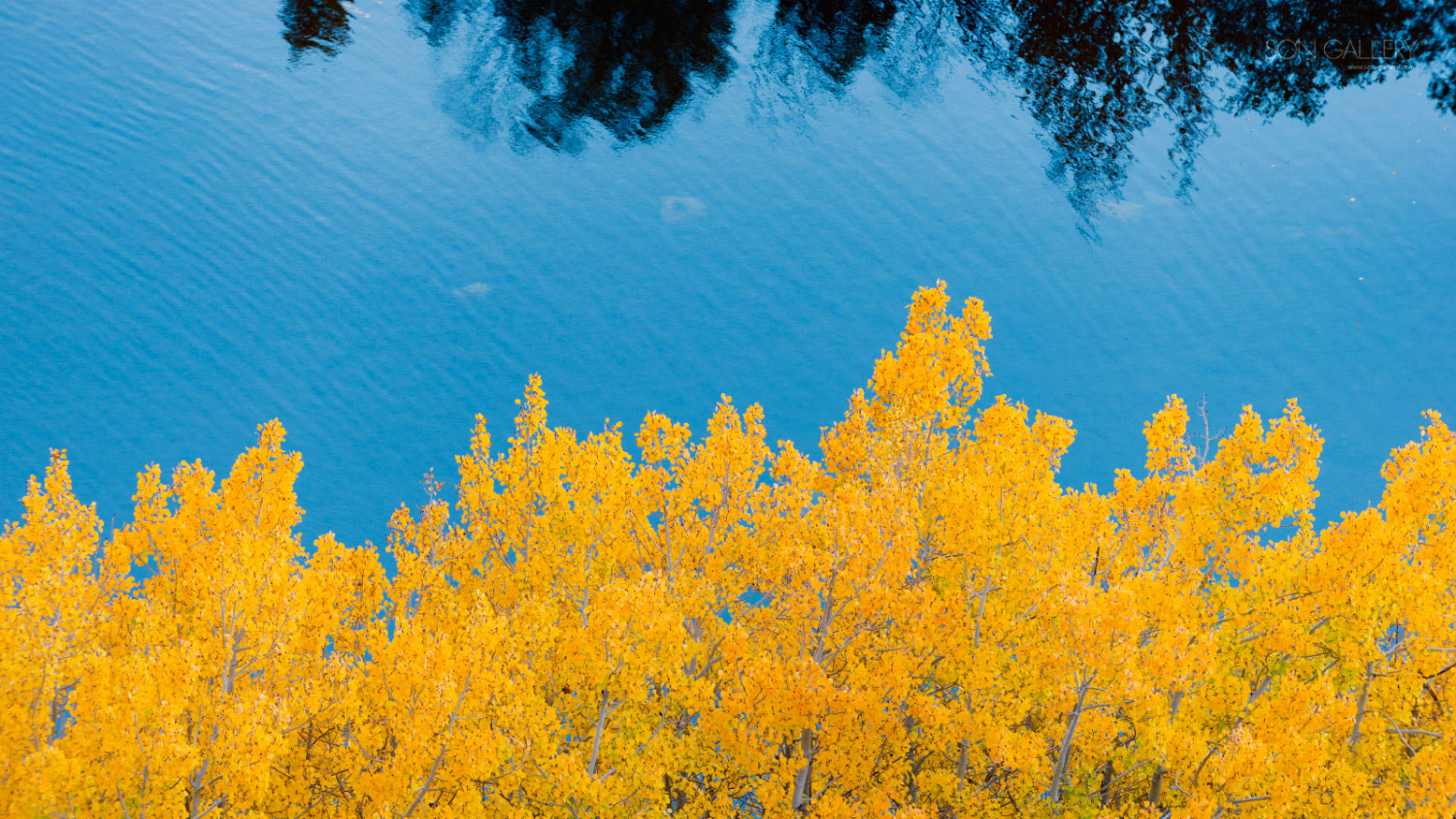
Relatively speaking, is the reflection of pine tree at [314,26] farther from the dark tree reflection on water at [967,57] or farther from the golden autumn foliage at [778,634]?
the golden autumn foliage at [778,634]

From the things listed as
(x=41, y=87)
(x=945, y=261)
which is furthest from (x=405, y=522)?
(x=41, y=87)

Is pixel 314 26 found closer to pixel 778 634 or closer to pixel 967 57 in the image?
pixel 967 57

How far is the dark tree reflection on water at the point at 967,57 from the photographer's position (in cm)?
5334

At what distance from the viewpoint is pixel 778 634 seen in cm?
2033

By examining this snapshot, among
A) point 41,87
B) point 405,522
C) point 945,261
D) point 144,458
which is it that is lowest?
point 144,458

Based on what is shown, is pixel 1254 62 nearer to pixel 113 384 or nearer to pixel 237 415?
pixel 237 415

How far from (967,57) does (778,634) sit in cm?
4350

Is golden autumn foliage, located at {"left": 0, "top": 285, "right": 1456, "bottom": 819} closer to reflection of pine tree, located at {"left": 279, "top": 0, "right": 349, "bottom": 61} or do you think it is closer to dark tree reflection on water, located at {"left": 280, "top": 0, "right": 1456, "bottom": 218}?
dark tree reflection on water, located at {"left": 280, "top": 0, "right": 1456, "bottom": 218}

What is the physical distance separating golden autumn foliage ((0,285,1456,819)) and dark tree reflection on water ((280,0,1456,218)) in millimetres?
31853

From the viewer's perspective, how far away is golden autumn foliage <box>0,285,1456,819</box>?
17422mm

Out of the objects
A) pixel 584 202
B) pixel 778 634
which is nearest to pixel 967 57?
pixel 584 202

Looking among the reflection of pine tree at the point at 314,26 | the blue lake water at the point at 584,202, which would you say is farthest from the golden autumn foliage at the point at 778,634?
the reflection of pine tree at the point at 314,26

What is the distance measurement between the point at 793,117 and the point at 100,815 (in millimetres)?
43840

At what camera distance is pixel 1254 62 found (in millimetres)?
54875
